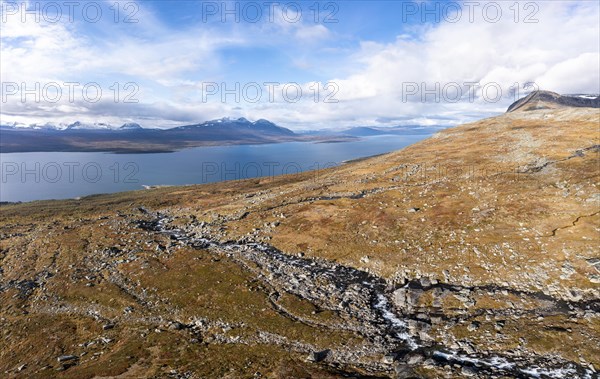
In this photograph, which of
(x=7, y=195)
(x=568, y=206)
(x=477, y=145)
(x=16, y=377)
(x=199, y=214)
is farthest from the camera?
(x=7, y=195)

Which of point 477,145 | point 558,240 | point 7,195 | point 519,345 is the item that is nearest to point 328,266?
point 519,345

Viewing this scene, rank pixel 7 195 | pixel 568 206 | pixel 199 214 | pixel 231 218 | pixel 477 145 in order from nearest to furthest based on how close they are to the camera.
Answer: pixel 568 206
pixel 231 218
pixel 199 214
pixel 477 145
pixel 7 195

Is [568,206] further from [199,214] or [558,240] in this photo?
[199,214]

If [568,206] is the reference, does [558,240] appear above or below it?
below

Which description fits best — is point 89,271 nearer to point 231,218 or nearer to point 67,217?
point 231,218

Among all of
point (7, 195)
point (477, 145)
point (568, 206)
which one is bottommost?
point (7, 195)

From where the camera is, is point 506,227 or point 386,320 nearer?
point 386,320

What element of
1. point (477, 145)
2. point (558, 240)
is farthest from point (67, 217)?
point (477, 145)
